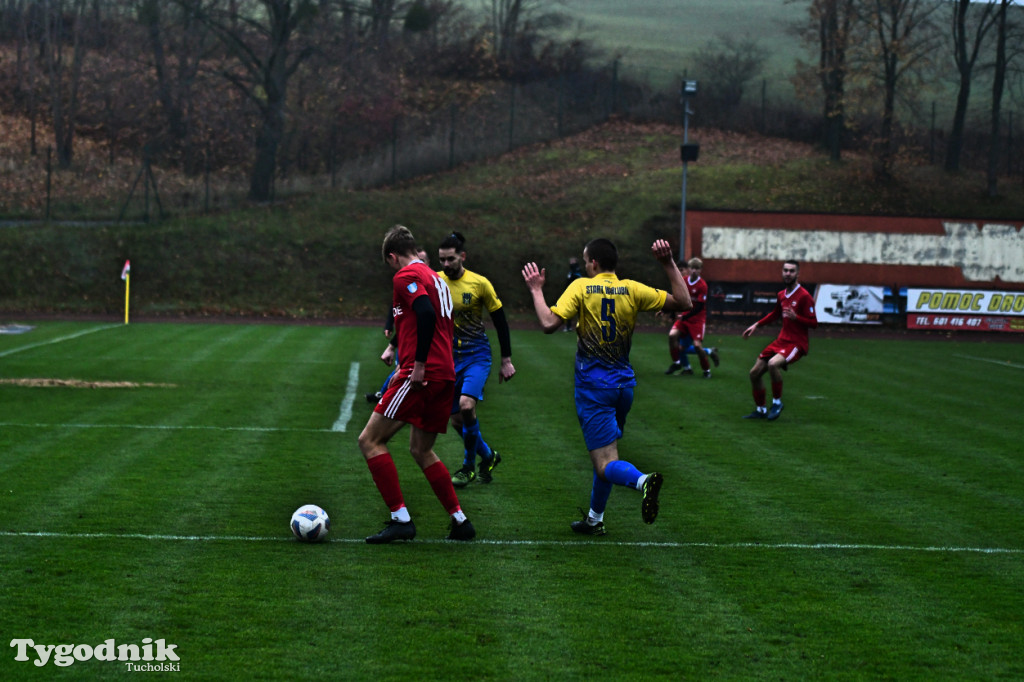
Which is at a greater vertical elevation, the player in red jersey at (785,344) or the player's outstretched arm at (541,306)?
the player's outstretched arm at (541,306)

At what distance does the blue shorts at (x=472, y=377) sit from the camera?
10.2m

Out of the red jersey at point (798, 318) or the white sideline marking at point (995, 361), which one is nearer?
the red jersey at point (798, 318)

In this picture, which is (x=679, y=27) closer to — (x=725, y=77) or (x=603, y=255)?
(x=725, y=77)

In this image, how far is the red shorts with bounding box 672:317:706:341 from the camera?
1980cm

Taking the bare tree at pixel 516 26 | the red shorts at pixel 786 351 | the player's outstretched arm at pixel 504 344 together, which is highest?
the bare tree at pixel 516 26

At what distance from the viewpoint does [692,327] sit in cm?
1984

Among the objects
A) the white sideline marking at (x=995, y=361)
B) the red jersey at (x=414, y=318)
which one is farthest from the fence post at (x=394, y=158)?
the red jersey at (x=414, y=318)

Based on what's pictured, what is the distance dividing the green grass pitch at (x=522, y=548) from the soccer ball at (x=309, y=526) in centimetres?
16

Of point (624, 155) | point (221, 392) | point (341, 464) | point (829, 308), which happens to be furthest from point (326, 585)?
point (624, 155)

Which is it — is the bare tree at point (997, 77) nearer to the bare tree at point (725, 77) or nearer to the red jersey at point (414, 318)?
the bare tree at point (725, 77)

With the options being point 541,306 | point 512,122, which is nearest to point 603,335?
point 541,306

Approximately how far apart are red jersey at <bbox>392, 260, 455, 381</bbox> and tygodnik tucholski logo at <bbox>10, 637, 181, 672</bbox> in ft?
9.05

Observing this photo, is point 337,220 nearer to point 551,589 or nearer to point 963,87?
point 963,87

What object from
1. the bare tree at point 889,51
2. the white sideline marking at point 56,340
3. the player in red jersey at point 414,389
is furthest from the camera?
the bare tree at point 889,51
